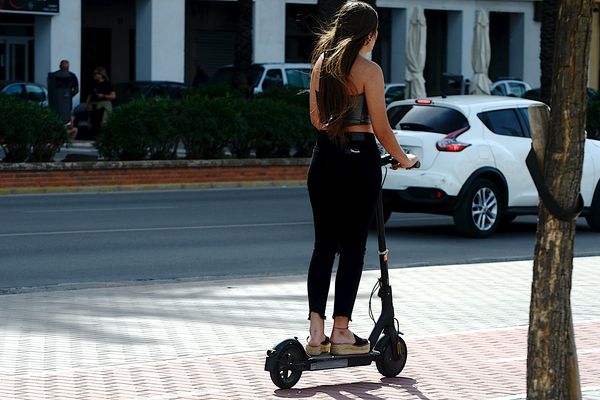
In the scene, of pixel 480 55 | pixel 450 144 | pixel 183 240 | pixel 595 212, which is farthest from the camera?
pixel 480 55

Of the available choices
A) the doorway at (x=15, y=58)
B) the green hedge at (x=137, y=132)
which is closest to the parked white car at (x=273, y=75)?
the doorway at (x=15, y=58)

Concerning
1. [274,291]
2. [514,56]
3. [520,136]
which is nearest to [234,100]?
[520,136]

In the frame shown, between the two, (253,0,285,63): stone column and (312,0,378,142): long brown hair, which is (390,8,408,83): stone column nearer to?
(253,0,285,63): stone column

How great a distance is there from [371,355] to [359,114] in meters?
1.26

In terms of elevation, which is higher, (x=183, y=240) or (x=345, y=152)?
(x=345, y=152)

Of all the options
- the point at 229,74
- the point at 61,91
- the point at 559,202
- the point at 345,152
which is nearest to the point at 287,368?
the point at 345,152

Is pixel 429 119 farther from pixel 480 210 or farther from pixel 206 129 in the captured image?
pixel 206 129

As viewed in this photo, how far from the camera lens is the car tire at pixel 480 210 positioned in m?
16.2

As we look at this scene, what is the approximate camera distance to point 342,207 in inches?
280

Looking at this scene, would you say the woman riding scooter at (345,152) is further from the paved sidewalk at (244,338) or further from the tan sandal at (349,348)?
the paved sidewalk at (244,338)

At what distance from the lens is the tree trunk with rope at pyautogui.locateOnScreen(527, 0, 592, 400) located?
5.48 m

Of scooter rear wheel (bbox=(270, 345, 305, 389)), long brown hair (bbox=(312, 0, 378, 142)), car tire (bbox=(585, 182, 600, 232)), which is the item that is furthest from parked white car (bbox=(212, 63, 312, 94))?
scooter rear wheel (bbox=(270, 345, 305, 389))

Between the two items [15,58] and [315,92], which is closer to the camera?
[315,92]

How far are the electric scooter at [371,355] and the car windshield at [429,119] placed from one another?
29.1 feet
